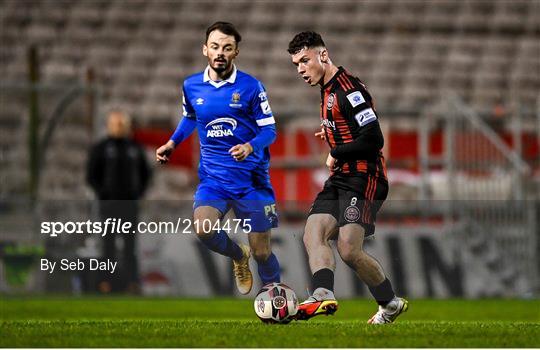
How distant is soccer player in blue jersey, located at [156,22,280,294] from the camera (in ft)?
29.4

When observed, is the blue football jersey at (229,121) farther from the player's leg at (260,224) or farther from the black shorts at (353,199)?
the black shorts at (353,199)

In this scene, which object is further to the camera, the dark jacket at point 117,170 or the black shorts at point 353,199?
the dark jacket at point 117,170

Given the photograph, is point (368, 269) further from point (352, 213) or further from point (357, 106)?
point (357, 106)

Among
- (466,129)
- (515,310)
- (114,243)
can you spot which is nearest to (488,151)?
(466,129)

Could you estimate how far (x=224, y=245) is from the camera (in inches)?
360

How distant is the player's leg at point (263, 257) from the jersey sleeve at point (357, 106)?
1076 millimetres

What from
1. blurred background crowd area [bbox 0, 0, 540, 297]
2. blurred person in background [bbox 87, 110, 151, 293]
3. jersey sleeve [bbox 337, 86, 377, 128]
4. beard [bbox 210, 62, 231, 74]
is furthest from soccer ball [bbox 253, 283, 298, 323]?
blurred person in background [bbox 87, 110, 151, 293]

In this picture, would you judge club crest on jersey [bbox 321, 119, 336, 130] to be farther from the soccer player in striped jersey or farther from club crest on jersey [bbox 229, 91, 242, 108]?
club crest on jersey [bbox 229, 91, 242, 108]

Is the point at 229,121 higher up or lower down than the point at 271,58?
lower down

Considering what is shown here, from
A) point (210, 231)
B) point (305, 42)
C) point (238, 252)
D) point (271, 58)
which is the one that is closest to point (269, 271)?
point (238, 252)

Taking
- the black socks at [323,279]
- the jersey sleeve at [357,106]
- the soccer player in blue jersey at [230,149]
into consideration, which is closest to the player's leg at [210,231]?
the soccer player in blue jersey at [230,149]

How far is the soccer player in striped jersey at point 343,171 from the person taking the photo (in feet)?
28.2

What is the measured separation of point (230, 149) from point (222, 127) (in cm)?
20

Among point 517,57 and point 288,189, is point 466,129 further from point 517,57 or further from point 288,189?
point 517,57
